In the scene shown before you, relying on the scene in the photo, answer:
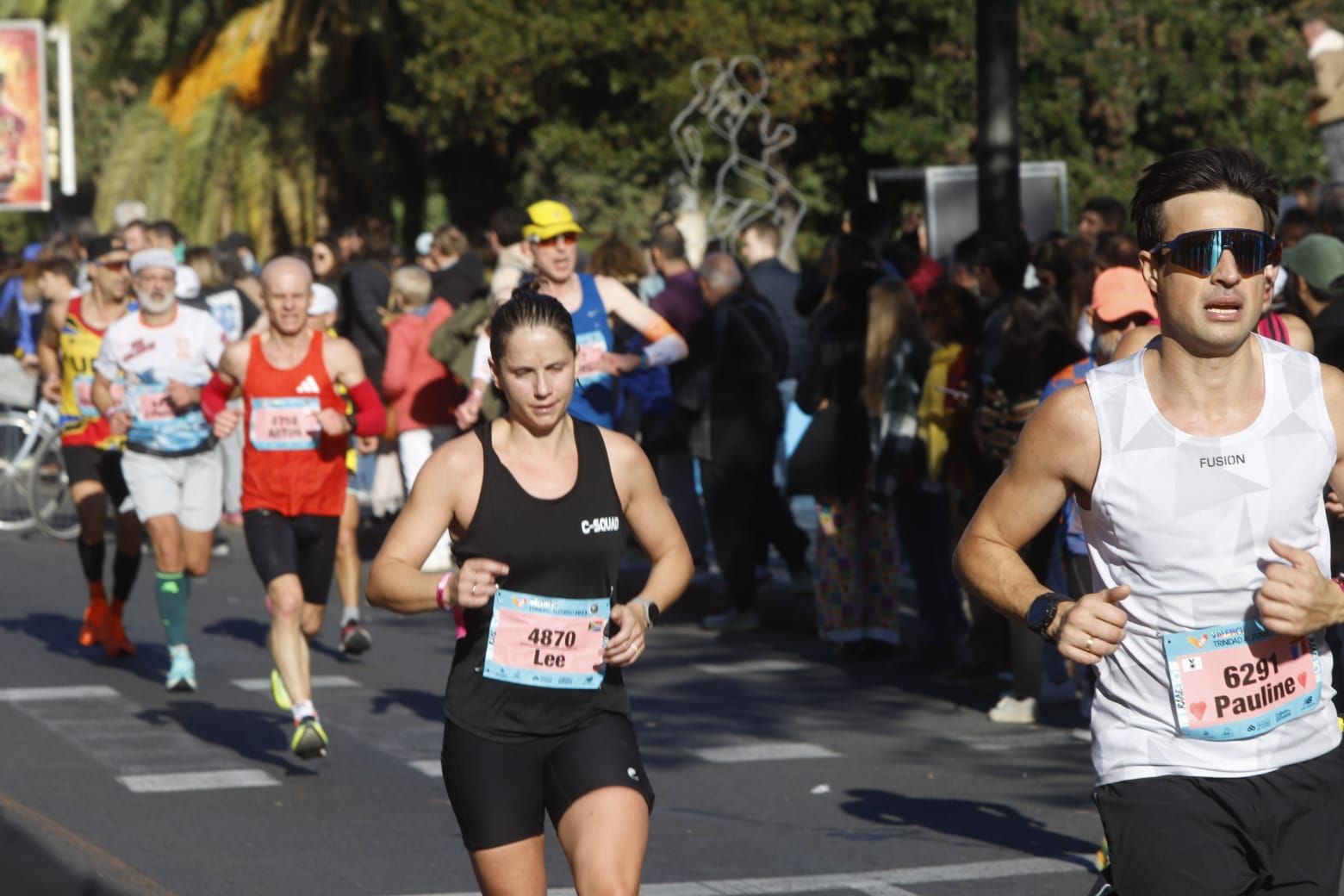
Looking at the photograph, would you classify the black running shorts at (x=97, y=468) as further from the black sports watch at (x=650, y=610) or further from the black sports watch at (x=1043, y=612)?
the black sports watch at (x=1043, y=612)

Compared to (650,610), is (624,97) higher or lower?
higher

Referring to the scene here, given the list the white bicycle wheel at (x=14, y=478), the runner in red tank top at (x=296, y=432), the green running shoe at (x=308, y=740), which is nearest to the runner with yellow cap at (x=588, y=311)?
the runner in red tank top at (x=296, y=432)

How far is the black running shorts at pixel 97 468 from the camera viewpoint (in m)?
10.8

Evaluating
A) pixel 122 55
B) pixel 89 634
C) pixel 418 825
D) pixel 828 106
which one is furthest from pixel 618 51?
pixel 418 825

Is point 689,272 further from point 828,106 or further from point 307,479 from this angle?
point 828,106

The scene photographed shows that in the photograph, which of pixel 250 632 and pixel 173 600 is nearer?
pixel 173 600

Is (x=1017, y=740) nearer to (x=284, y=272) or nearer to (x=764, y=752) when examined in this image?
(x=764, y=752)

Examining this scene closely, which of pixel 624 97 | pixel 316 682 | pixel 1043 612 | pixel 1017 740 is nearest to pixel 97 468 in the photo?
pixel 316 682

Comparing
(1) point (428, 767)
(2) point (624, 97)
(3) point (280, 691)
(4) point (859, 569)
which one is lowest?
(1) point (428, 767)

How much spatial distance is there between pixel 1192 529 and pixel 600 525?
157cm

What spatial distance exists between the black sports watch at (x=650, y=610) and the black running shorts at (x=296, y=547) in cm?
384

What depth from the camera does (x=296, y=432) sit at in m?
8.55

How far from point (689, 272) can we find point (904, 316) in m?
2.77

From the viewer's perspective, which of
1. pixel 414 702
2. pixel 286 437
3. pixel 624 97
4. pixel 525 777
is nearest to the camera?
pixel 525 777
